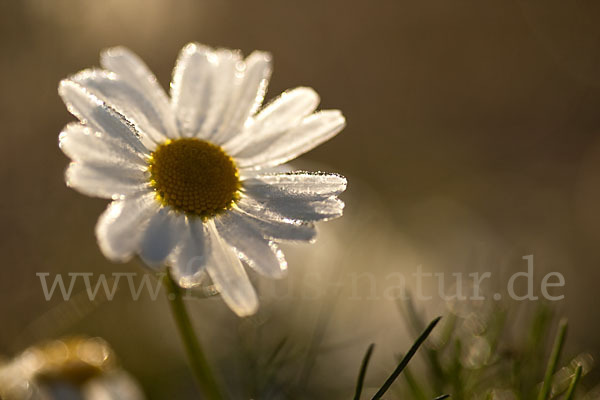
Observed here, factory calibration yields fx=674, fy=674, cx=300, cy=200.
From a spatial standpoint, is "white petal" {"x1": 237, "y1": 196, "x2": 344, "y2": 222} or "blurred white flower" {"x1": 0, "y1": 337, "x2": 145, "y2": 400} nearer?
"white petal" {"x1": 237, "y1": 196, "x2": 344, "y2": 222}

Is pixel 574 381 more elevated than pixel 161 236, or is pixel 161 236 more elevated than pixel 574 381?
pixel 161 236

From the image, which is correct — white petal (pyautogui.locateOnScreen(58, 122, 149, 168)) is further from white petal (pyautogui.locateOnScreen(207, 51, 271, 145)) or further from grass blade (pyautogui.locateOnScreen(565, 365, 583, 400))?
grass blade (pyautogui.locateOnScreen(565, 365, 583, 400))

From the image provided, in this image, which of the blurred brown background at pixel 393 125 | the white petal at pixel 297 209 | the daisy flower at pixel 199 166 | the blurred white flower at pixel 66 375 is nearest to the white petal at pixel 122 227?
the daisy flower at pixel 199 166

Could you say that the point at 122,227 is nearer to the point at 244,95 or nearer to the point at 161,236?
the point at 161,236

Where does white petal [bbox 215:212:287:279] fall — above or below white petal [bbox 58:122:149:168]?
below

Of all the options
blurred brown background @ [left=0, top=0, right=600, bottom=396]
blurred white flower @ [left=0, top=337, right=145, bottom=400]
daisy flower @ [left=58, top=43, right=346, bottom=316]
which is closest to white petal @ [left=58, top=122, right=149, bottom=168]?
daisy flower @ [left=58, top=43, right=346, bottom=316]

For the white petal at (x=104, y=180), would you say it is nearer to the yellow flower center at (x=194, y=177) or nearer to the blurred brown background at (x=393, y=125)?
the yellow flower center at (x=194, y=177)

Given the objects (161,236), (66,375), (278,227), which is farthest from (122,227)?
(66,375)
